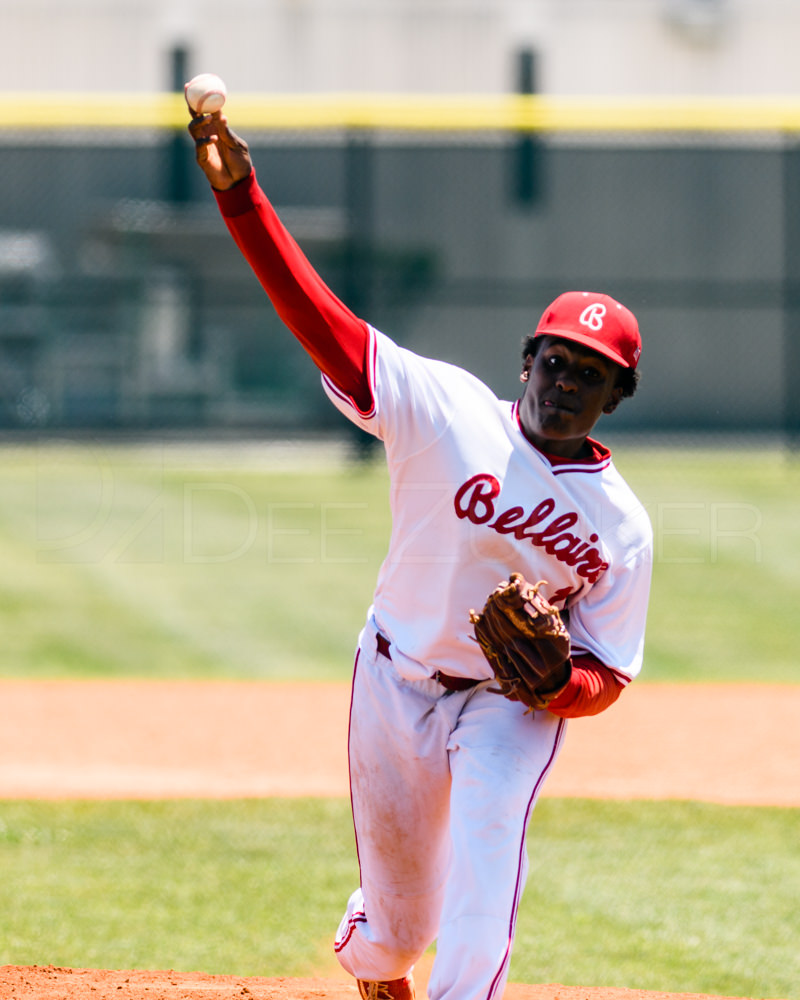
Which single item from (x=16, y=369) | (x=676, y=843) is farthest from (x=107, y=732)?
(x=16, y=369)

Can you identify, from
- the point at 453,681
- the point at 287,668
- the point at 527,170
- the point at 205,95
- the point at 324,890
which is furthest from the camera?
the point at 527,170

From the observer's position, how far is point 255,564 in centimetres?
939

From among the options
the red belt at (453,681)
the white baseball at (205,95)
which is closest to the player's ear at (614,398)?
the red belt at (453,681)

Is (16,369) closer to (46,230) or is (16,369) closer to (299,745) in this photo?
(46,230)

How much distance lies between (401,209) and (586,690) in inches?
566

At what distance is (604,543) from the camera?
275 cm

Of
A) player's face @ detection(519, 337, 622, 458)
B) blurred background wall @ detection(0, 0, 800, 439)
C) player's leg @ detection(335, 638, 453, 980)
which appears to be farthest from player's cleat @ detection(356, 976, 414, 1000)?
blurred background wall @ detection(0, 0, 800, 439)

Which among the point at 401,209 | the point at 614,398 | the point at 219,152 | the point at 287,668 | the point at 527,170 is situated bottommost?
the point at 287,668

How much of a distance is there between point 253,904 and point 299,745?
188cm

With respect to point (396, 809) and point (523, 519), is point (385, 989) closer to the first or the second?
point (396, 809)

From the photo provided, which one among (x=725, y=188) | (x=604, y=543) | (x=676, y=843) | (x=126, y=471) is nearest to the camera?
(x=604, y=543)

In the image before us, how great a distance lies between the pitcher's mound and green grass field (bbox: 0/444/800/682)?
3895mm

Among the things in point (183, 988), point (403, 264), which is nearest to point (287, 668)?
point (183, 988)

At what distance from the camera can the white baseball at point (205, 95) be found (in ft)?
8.16
